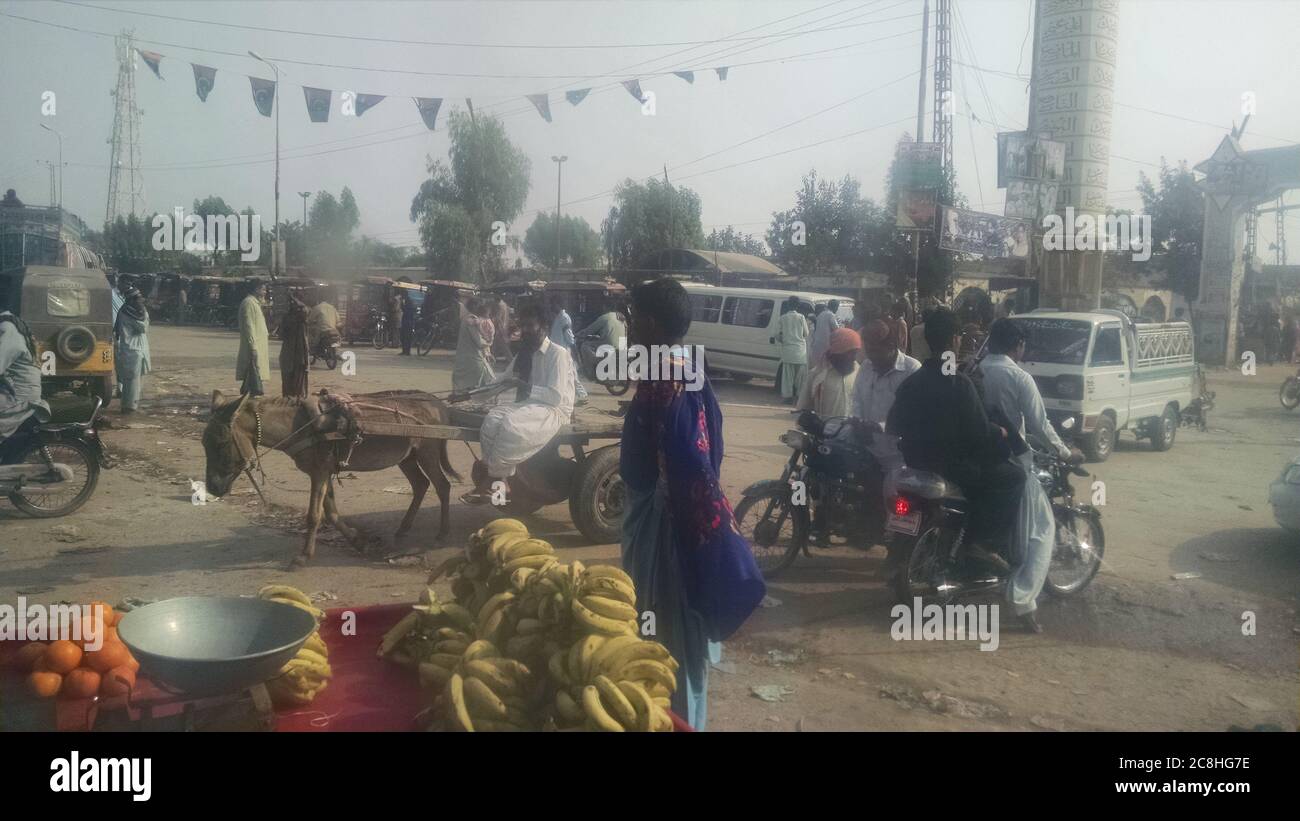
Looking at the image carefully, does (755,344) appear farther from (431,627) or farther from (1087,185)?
(431,627)

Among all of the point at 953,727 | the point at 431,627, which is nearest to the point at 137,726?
the point at 431,627

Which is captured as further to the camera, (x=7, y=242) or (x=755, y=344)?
(x=755, y=344)

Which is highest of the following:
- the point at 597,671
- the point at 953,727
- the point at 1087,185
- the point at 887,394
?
the point at 1087,185

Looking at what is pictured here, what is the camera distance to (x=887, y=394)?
22.1ft

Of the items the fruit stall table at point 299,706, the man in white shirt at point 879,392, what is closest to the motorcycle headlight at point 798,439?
the man in white shirt at point 879,392

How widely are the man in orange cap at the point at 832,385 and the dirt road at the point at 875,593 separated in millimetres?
1198

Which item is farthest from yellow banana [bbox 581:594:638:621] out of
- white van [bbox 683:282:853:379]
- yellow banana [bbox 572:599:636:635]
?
white van [bbox 683:282:853:379]

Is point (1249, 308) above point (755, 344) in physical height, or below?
above

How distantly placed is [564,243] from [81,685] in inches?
2096

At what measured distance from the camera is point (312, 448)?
6.34m

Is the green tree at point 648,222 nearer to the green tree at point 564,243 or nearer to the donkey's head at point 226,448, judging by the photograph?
the green tree at point 564,243

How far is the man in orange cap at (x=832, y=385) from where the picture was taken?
734 cm
